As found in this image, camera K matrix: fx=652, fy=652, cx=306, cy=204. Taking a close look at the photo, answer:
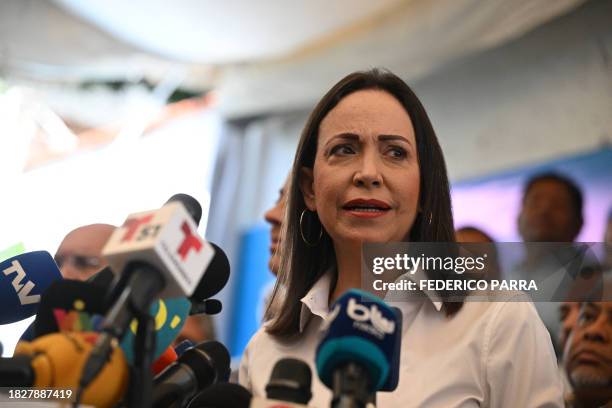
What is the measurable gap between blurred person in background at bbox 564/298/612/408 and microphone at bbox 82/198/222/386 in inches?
37.6

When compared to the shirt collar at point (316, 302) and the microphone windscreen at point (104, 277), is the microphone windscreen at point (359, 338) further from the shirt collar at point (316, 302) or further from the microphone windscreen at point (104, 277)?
the shirt collar at point (316, 302)

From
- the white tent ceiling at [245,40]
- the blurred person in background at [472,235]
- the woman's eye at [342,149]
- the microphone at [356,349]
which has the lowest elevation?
the microphone at [356,349]

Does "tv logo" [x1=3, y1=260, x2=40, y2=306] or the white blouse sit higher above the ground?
"tv logo" [x1=3, y1=260, x2=40, y2=306]

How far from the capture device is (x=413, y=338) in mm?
1113

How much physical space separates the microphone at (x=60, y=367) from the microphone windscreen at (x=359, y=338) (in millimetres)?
233

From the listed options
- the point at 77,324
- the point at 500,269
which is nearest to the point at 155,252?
→ the point at 77,324

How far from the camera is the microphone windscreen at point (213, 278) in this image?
1018mm

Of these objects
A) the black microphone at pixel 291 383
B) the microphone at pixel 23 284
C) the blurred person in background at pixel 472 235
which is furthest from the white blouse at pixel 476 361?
the blurred person in background at pixel 472 235

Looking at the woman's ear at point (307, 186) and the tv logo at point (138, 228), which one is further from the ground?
the woman's ear at point (307, 186)

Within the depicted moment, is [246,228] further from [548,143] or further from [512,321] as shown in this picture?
[512,321]

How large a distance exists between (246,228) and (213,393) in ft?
10.6

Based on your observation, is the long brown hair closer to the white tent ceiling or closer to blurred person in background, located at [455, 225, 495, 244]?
blurred person in background, located at [455, 225, 495, 244]

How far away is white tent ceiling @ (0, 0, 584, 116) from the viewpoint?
3281 mm

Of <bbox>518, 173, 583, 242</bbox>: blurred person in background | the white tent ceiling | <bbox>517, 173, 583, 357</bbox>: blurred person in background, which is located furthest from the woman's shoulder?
the white tent ceiling
